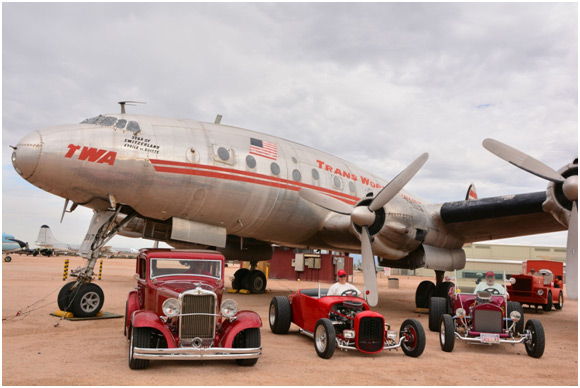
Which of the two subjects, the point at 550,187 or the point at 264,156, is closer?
the point at 550,187

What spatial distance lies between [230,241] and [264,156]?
6.03m

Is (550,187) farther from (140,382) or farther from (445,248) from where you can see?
(140,382)

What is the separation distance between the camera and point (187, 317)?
659 cm

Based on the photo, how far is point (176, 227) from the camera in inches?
480

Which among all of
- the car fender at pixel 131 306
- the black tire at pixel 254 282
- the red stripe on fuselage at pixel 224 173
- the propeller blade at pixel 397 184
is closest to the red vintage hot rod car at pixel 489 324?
the propeller blade at pixel 397 184

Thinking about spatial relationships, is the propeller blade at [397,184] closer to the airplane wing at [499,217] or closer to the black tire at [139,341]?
the airplane wing at [499,217]

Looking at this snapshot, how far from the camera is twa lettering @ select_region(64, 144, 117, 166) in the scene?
1039cm

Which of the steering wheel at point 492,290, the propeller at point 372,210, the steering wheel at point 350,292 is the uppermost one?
the propeller at point 372,210

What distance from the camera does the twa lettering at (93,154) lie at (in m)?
10.4

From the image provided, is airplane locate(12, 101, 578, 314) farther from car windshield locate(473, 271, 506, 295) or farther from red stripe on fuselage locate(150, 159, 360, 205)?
car windshield locate(473, 271, 506, 295)

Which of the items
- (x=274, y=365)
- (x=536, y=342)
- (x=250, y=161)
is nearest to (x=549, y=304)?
(x=536, y=342)

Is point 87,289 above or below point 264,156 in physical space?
below

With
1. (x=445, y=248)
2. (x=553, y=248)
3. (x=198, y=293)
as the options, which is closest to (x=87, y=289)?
(x=198, y=293)

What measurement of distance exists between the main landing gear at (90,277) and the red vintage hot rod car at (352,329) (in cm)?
540
